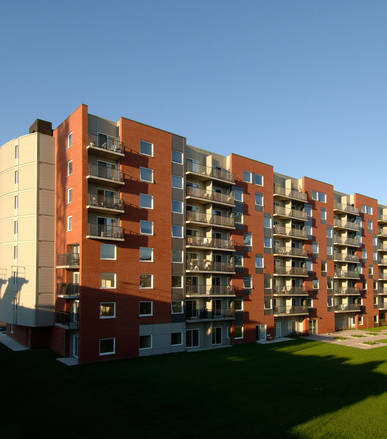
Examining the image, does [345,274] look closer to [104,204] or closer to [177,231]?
[177,231]

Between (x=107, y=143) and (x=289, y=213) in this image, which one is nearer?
(x=107, y=143)

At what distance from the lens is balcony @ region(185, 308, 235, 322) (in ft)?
108

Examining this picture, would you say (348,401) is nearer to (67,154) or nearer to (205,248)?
(205,248)

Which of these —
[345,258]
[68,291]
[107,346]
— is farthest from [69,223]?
[345,258]

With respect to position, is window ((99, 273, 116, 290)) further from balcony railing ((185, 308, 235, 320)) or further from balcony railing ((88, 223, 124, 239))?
balcony railing ((185, 308, 235, 320))

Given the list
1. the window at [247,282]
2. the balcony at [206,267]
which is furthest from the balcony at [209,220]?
the window at [247,282]

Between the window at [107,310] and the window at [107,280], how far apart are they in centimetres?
126

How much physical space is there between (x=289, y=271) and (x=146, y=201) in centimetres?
2021

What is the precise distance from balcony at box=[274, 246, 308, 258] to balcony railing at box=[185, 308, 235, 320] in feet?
31.9

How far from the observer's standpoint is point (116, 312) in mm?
28438

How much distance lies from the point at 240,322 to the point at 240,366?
948 cm

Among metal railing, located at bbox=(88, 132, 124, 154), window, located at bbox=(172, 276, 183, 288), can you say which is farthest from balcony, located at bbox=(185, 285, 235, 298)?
metal railing, located at bbox=(88, 132, 124, 154)

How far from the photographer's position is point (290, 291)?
41969mm

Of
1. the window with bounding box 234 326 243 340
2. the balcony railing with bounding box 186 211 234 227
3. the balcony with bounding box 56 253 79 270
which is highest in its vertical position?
the balcony railing with bounding box 186 211 234 227
